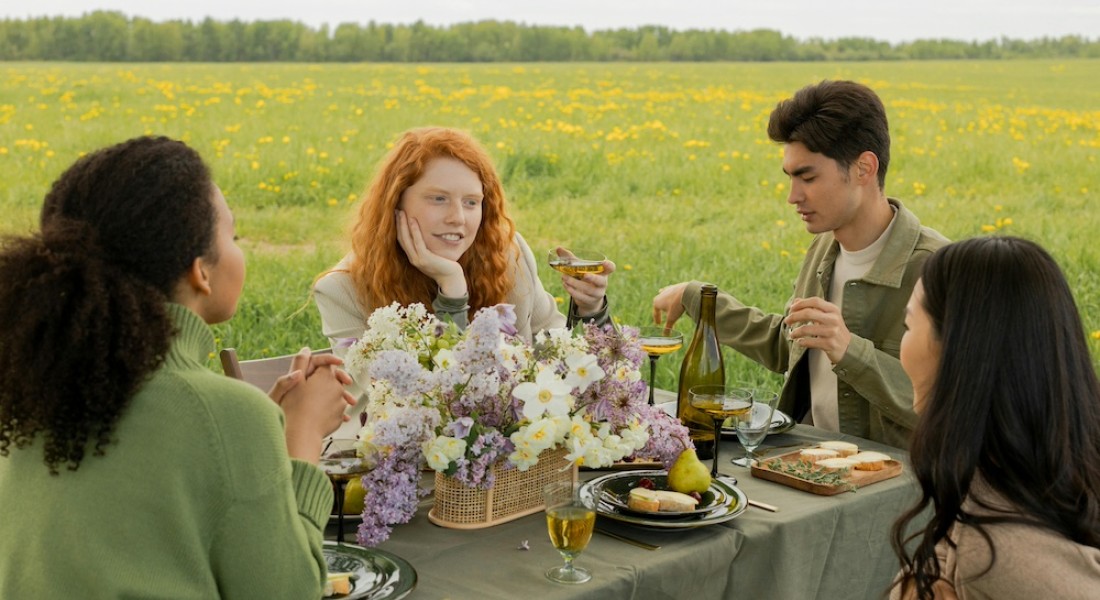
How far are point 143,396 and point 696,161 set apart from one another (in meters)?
11.5

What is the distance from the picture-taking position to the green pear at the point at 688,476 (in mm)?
2721

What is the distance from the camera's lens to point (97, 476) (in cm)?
187

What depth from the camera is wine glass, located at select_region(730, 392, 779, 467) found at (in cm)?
303

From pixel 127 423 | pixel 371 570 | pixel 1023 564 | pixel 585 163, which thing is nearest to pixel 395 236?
pixel 371 570

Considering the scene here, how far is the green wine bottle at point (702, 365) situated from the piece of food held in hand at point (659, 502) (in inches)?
24.6

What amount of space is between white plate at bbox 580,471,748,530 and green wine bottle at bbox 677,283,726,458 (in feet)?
1.39

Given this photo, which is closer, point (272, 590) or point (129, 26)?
point (272, 590)

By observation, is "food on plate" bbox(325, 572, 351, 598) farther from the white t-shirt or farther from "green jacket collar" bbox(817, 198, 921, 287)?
"green jacket collar" bbox(817, 198, 921, 287)

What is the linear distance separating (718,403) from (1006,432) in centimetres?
95

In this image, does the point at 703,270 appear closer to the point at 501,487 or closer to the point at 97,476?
the point at 501,487

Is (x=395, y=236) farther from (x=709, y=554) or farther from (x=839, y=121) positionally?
(x=709, y=554)

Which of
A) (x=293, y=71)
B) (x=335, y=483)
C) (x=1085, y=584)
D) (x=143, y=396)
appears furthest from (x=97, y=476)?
(x=293, y=71)

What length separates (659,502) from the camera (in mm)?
2617

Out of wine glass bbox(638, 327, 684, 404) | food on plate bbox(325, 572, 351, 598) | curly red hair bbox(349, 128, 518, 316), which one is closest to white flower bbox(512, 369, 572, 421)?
food on plate bbox(325, 572, 351, 598)
